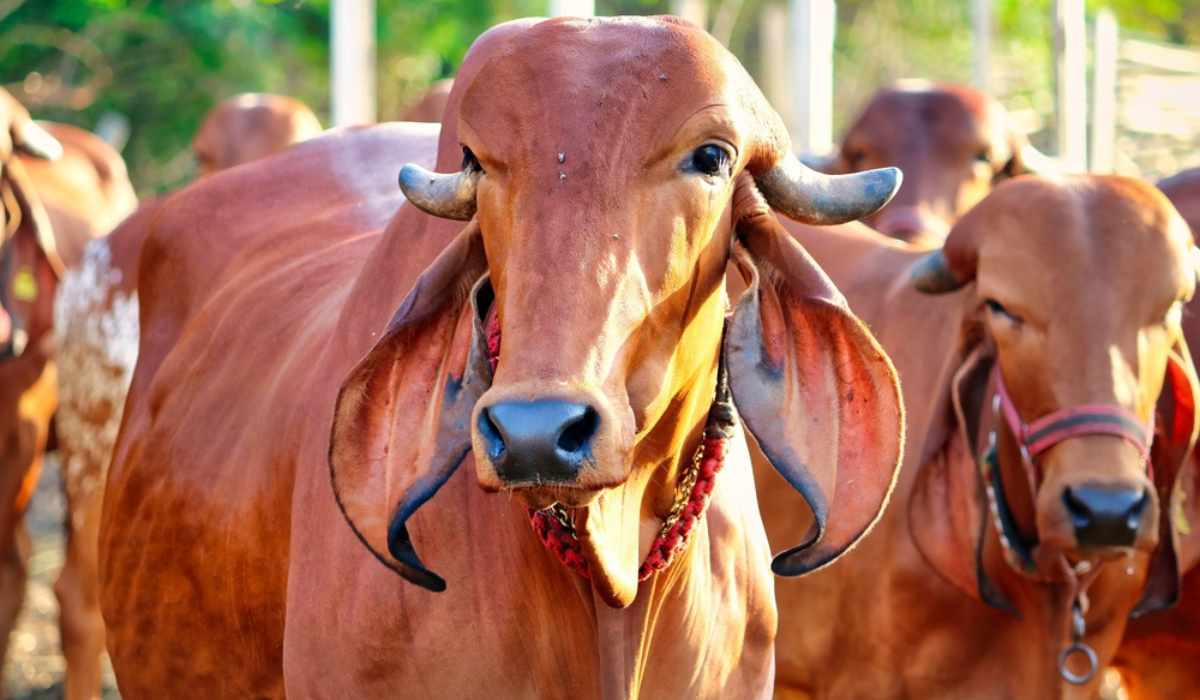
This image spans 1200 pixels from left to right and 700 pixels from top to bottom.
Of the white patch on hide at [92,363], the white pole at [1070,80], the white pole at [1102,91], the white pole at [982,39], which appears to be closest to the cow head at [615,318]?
the white patch on hide at [92,363]

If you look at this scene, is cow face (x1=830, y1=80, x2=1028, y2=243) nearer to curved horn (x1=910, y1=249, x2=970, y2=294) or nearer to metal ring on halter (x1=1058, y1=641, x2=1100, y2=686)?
curved horn (x1=910, y1=249, x2=970, y2=294)

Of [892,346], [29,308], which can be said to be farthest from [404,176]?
[29,308]

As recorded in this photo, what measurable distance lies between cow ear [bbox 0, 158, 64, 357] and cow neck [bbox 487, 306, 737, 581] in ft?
13.0

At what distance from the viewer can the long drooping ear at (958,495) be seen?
4184 mm

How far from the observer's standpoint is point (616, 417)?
2131mm

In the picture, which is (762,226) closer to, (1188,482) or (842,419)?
(842,419)

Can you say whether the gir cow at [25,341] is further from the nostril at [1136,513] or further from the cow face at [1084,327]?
the nostril at [1136,513]

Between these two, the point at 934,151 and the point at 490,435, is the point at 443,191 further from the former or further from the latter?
the point at 934,151

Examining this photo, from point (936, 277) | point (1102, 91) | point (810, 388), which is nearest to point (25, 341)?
point (936, 277)

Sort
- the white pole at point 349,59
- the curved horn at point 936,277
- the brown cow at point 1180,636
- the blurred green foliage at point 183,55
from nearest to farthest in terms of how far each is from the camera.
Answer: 1. the curved horn at point 936,277
2. the brown cow at point 1180,636
3. the white pole at point 349,59
4. the blurred green foliage at point 183,55

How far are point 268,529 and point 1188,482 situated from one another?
2612 millimetres

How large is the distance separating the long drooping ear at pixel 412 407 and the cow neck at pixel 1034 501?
1695 millimetres

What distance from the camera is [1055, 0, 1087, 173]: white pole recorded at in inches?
357

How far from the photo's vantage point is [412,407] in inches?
102
